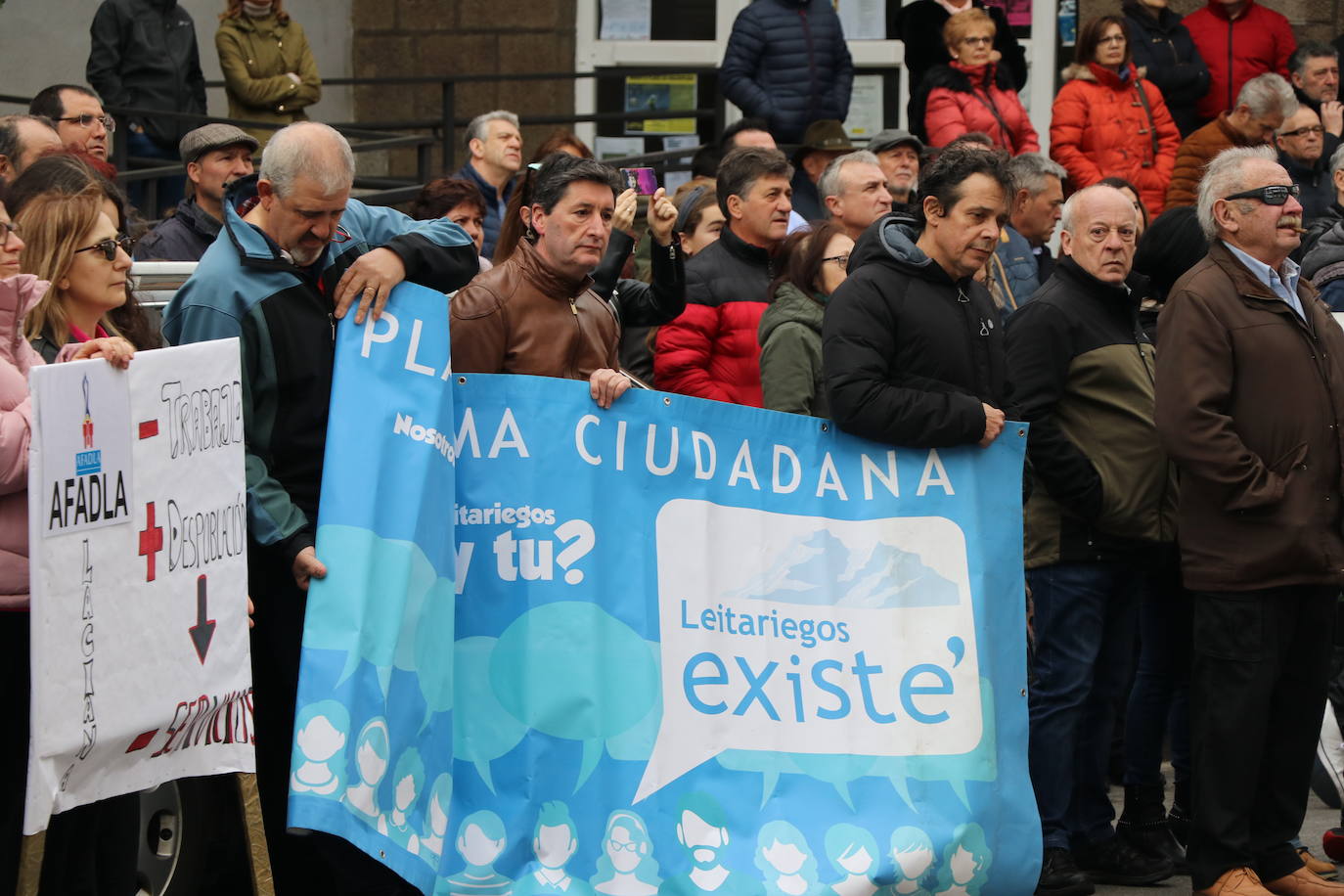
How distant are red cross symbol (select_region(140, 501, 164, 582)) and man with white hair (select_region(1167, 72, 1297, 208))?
785 cm

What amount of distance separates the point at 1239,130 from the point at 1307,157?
3.31 feet

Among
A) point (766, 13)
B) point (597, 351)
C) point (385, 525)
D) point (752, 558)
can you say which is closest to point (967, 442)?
point (752, 558)

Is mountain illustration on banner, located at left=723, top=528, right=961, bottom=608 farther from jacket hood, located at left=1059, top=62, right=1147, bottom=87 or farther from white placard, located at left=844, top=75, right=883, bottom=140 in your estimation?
white placard, located at left=844, top=75, right=883, bottom=140

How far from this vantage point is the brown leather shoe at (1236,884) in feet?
19.3

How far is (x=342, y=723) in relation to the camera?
15.5ft

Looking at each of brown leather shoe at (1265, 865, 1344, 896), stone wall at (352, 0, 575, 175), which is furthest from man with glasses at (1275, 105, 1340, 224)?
stone wall at (352, 0, 575, 175)

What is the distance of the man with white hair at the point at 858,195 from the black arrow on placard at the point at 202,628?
3816 mm

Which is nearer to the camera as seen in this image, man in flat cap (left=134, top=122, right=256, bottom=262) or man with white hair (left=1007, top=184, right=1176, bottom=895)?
man with white hair (left=1007, top=184, right=1176, bottom=895)

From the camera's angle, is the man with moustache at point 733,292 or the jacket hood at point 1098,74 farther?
the jacket hood at point 1098,74

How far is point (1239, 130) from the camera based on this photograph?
11188 millimetres

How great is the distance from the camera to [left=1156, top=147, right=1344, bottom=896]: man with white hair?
19.1ft

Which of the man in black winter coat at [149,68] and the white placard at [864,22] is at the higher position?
the white placard at [864,22]

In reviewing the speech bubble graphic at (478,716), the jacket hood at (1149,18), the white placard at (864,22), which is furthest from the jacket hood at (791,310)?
the white placard at (864,22)

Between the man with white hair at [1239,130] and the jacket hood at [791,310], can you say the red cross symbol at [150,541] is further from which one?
the man with white hair at [1239,130]
